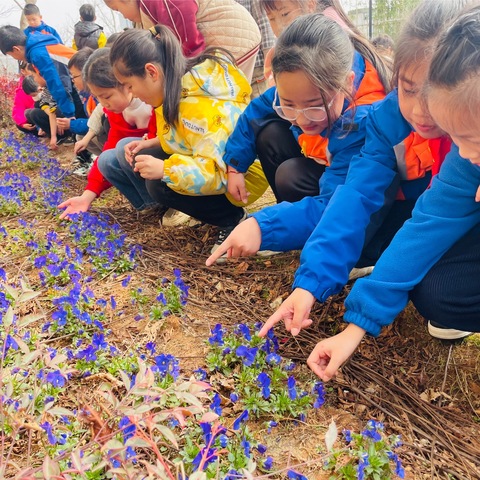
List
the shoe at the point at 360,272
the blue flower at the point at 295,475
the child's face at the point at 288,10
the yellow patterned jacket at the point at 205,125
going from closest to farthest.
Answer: the blue flower at the point at 295,475 < the shoe at the point at 360,272 < the child's face at the point at 288,10 < the yellow patterned jacket at the point at 205,125

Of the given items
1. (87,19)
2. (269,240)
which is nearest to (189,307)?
(269,240)

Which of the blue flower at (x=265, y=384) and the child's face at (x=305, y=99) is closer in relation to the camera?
the blue flower at (x=265, y=384)

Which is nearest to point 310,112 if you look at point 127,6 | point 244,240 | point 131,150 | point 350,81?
point 350,81

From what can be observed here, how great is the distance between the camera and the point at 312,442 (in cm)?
165

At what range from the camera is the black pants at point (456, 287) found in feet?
5.32

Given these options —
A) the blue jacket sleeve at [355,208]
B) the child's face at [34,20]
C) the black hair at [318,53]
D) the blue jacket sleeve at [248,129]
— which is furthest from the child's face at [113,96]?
the child's face at [34,20]

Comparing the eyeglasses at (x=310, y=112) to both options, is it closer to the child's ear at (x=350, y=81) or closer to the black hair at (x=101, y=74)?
the child's ear at (x=350, y=81)

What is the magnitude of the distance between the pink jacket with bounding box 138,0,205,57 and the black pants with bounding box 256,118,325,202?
1029 millimetres

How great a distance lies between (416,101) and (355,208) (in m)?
0.44

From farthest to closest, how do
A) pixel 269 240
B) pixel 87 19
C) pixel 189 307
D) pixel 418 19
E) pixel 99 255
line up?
1. pixel 87 19
2. pixel 99 255
3. pixel 189 307
4. pixel 269 240
5. pixel 418 19

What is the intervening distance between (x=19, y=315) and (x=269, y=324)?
1.48 metres

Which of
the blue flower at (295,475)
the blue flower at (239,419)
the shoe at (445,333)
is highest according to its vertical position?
the blue flower at (295,475)

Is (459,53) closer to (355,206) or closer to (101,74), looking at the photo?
(355,206)

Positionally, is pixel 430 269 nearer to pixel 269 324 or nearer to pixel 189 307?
pixel 269 324
